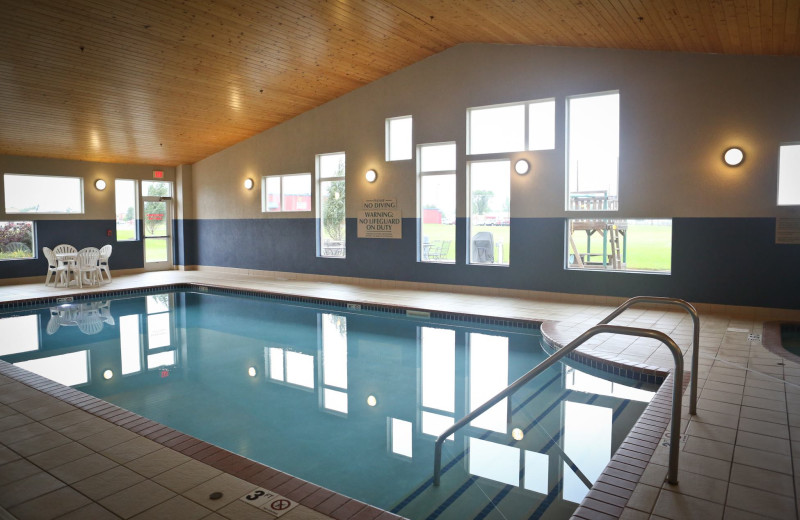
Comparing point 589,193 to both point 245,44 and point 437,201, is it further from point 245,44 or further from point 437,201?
point 245,44

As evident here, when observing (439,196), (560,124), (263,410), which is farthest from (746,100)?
(263,410)

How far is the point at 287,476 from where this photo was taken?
8.19 ft

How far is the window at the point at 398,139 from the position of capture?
910 centimetres

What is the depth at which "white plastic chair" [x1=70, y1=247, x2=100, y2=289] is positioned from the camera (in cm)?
960

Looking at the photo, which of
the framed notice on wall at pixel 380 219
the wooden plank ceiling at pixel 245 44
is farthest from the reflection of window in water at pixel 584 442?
the framed notice on wall at pixel 380 219

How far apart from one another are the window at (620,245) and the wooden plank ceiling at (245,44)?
2.27 metres

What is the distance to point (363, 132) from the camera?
31.3 feet

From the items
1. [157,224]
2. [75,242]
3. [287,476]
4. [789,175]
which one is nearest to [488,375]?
[287,476]

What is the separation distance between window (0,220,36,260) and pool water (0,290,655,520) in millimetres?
3431

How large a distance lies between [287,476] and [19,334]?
217 inches

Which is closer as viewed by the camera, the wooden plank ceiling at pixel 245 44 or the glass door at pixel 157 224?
the wooden plank ceiling at pixel 245 44

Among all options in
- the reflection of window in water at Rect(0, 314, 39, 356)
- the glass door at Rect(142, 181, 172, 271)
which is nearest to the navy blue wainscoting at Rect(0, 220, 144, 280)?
the glass door at Rect(142, 181, 172, 271)

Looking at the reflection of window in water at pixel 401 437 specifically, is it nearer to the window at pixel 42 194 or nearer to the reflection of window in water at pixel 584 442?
the reflection of window in water at pixel 584 442

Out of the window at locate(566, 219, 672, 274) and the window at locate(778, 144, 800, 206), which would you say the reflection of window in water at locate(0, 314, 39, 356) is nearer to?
the window at locate(566, 219, 672, 274)
